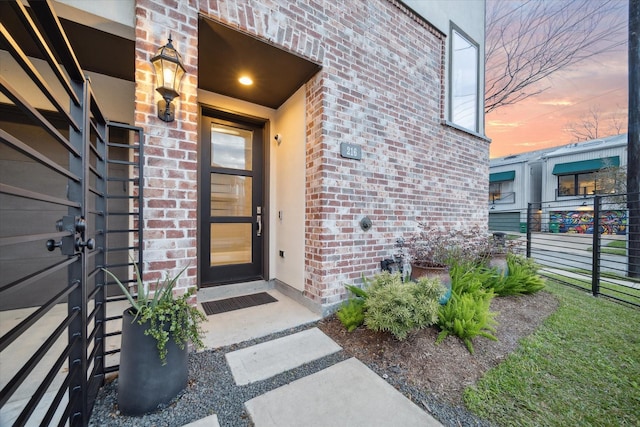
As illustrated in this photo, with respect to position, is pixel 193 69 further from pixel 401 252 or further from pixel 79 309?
pixel 401 252

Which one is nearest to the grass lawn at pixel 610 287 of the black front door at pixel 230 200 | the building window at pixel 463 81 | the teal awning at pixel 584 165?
the building window at pixel 463 81

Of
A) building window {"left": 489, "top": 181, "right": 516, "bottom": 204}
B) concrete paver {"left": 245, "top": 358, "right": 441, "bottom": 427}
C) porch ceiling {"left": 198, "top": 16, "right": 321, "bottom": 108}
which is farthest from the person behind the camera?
building window {"left": 489, "top": 181, "right": 516, "bottom": 204}

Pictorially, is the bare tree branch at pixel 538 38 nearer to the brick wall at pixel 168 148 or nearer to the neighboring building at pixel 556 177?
the neighboring building at pixel 556 177

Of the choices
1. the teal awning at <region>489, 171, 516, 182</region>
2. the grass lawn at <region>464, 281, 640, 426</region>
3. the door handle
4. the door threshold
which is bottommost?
the grass lawn at <region>464, 281, 640, 426</region>

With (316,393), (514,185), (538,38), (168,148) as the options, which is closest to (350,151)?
(168,148)

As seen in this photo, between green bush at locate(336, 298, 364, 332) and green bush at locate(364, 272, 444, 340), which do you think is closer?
green bush at locate(364, 272, 444, 340)

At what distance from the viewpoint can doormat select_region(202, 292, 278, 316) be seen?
9.36 ft

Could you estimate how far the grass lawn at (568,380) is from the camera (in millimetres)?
1502

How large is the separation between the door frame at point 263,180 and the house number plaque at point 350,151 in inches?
50.3

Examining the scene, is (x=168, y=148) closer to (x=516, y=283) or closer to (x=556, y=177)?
(x=516, y=283)

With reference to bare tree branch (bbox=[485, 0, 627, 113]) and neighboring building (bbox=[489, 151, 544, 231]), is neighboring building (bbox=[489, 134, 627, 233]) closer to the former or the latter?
neighboring building (bbox=[489, 151, 544, 231])

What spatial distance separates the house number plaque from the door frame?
1.28m

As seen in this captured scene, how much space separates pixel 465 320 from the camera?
2207mm

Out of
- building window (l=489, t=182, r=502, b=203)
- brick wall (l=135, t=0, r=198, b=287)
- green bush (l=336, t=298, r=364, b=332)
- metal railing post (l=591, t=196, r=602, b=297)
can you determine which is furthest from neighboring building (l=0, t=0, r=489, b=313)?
building window (l=489, t=182, r=502, b=203)
